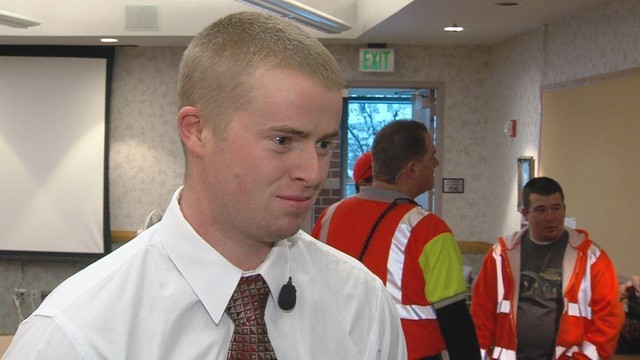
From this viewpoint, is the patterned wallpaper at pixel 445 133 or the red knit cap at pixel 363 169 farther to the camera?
the patterned wallpaper at pixel 445 133

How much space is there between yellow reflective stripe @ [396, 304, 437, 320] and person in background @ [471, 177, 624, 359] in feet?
3.44

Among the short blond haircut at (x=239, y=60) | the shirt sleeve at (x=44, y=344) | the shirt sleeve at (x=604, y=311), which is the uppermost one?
the short blond haircut at (x=239, y=60)

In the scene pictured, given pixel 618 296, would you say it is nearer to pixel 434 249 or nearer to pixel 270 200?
pixel 434 249

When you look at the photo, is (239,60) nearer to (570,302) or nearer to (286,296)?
(286,296)

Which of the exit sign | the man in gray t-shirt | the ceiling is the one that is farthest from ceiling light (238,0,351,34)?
the man in gray t-shirt

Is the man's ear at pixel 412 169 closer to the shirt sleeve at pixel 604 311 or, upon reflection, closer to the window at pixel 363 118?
the shirt sleeve at pixel 604 311

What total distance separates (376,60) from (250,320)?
6.45 metres

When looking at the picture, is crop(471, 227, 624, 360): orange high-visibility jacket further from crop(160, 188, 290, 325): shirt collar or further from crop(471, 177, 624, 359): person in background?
crop(160, 188, 290, 325): shirt collar

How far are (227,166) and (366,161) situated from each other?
2.72 meters

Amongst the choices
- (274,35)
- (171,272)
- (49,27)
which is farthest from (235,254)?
(49,27)

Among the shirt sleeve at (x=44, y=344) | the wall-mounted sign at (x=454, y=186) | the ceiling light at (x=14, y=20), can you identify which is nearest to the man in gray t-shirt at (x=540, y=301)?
the shirt sleeve at (x=44, y=344)

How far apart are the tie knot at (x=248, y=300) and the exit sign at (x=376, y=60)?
6366 millimetres

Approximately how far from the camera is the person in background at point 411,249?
2826 mm

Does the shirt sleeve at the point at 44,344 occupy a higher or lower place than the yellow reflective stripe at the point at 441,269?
higher
